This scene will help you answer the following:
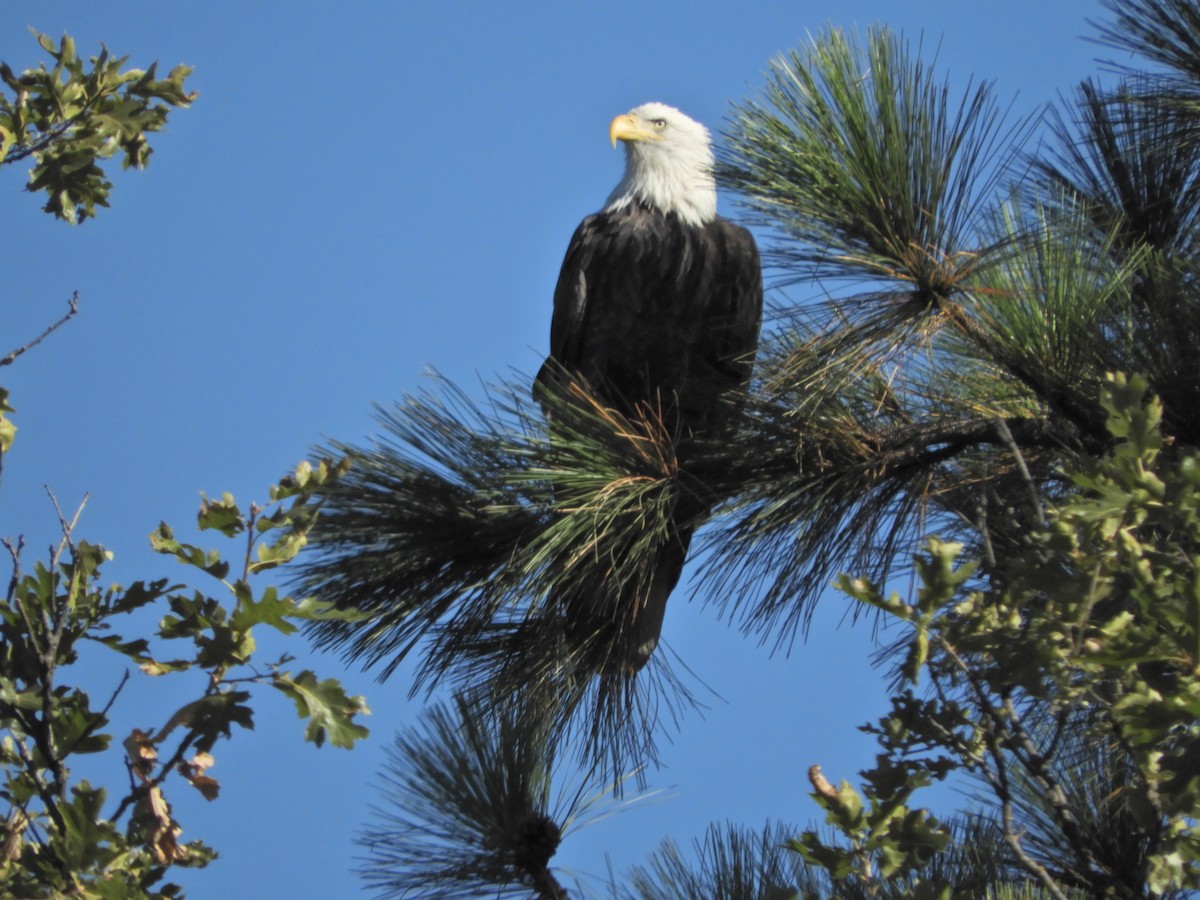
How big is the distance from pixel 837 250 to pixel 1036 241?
31 centimetres

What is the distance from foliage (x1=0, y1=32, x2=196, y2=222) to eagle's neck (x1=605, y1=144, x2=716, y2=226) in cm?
228

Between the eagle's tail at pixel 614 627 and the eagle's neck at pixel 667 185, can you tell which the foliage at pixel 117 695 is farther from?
the eagle's neck at pixel 667 185

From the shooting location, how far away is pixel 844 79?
232 cm

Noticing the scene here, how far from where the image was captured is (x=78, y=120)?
1920mm

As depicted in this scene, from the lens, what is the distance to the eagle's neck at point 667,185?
14.0 ft

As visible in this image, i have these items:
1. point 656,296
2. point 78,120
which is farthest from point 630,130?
point 78,120

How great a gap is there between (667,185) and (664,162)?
0.74 feet

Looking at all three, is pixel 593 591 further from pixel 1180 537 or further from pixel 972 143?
pixel 1180 537

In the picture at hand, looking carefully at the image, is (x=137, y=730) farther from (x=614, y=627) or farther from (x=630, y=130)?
(x=630, y=130)

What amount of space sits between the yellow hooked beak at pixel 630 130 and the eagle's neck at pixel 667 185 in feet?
0.19

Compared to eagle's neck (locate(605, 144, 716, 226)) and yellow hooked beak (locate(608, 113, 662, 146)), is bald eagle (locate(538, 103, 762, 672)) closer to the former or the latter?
eagle's neck (locate(605, 144, 716, 226))

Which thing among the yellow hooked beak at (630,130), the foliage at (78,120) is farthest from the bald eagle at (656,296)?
the foliage at (78,120)

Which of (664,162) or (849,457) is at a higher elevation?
(664,162)

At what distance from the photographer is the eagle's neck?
427 centimetres
